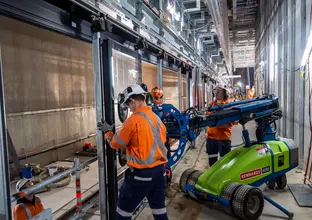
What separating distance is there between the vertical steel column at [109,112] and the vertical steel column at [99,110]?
0.10 meters

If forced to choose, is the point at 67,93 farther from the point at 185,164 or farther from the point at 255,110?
the point at 255,110

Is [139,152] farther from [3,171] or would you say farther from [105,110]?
[3,171]

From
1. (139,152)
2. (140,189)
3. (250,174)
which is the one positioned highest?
(139,152)

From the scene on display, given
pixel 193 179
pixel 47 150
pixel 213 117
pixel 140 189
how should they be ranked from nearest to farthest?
pixel 140 189 → pixel 213 117 → pixel 193 179 → pixel 47 150

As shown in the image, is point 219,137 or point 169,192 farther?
Result: point 219,137

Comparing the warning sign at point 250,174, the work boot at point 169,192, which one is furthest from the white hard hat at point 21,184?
the warning sign at point 250,174

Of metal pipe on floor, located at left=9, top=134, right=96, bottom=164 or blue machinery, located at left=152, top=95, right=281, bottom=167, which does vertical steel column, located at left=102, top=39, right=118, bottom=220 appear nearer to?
blue machinery, located at left=152, top=95, right=281, bottom=167

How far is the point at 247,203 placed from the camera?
125 inches

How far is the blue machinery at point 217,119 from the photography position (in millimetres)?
3039

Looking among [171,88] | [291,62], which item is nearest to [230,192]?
[291,62]

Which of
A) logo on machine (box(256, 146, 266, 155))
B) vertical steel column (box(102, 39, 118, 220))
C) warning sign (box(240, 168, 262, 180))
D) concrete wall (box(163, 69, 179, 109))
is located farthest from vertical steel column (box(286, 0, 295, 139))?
vertical steel column (box(102, 39, 118, 220))

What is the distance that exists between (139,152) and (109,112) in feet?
Result: 2.80

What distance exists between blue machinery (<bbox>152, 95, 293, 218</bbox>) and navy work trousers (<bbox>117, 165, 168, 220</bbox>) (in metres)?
0.65

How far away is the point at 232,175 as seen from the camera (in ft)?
11.5
